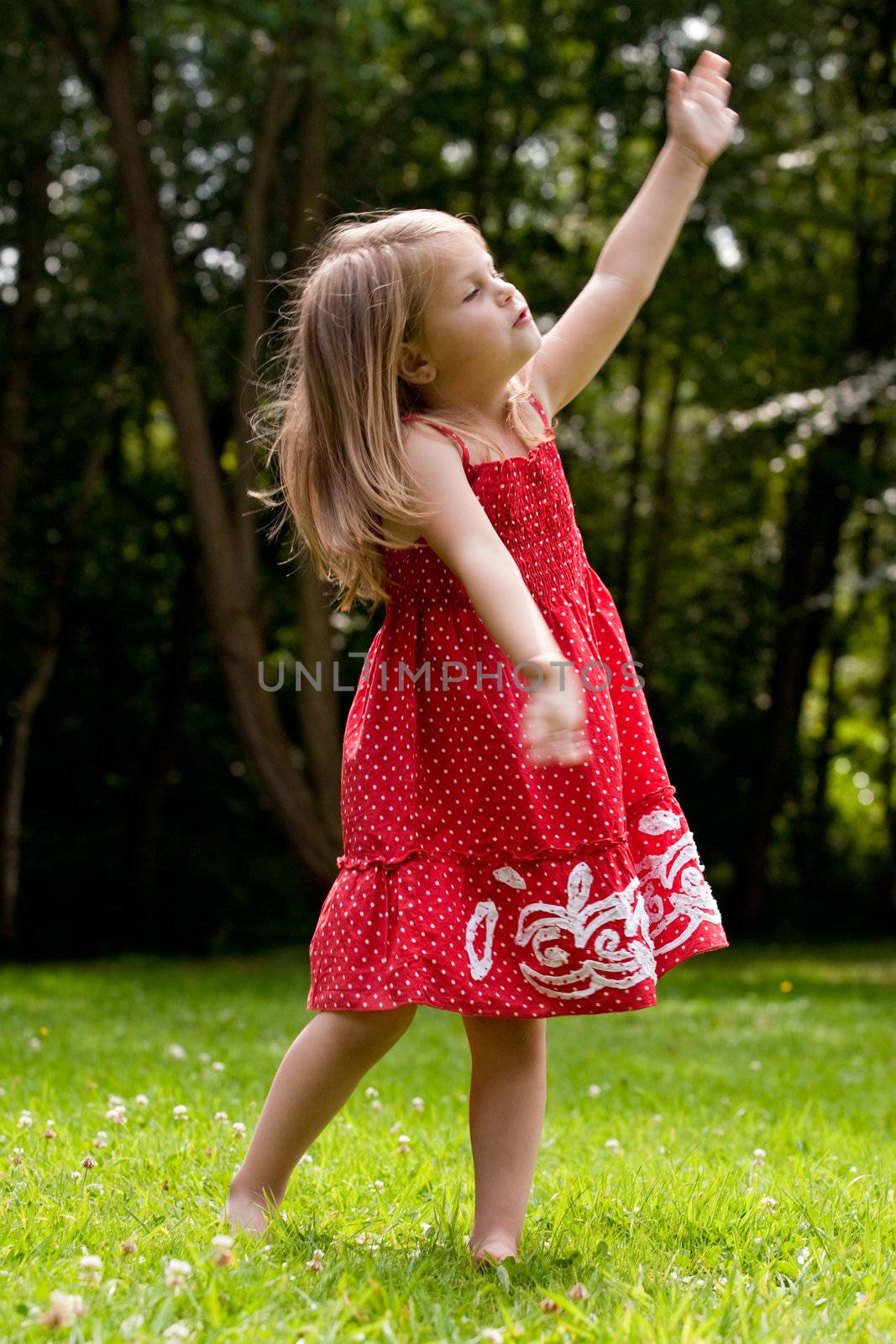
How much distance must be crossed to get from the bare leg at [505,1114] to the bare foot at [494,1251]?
2cm

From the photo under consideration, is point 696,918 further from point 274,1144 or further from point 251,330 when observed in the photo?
point 251,330

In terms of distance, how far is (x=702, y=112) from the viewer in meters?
2.81

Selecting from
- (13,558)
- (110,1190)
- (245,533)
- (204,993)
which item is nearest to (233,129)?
(245,533)

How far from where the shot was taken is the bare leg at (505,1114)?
230 centimetres

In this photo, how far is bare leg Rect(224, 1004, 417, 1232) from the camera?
7.46 ft

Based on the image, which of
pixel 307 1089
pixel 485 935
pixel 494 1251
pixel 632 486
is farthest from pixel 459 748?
pixel 632 486

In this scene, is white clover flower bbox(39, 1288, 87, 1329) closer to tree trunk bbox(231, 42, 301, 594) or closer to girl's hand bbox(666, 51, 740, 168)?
girl's hand bbox(666, 51, 740, 168)

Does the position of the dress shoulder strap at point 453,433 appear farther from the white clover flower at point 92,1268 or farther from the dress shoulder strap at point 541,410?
the white clover flower at point 92,1268

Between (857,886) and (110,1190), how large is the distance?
14.4 m

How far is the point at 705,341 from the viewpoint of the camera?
12039 millimetres

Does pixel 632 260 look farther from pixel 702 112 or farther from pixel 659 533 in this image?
pixel 659 533

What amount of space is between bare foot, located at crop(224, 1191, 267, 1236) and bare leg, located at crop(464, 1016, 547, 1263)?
0.34m

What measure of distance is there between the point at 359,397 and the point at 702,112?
1.00m

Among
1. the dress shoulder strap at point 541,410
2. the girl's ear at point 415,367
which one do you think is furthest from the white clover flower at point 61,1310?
the dress shoulder strap at point 541,410
